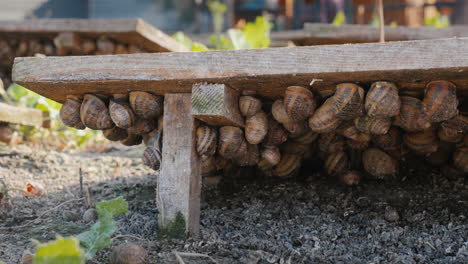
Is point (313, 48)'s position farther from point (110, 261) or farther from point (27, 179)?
point (27, 179)

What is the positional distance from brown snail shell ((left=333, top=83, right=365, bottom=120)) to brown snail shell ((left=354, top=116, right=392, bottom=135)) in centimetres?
10

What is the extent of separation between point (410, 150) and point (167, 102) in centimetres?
122

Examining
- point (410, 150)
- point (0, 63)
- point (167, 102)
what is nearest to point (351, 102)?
point (167, 102)

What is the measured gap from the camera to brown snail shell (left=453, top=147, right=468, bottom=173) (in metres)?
2.33

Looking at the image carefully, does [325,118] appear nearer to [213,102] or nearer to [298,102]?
[298,102]

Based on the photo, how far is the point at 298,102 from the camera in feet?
5.99

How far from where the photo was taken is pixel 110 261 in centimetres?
160

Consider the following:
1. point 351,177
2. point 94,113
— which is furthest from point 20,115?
point 351,177

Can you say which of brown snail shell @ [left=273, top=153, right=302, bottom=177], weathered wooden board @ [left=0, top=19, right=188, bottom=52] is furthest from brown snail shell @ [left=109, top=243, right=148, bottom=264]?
weathered wooden board @ [left=0, top=19, right=188, bottom=52]

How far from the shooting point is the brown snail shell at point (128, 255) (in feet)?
5.02

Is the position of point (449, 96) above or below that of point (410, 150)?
above

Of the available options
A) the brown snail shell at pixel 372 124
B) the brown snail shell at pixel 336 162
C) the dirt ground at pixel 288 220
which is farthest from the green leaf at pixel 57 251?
the brown snail shell at pixel 336 162

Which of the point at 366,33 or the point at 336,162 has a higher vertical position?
the point at 366,33

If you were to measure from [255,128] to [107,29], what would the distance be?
248cm
